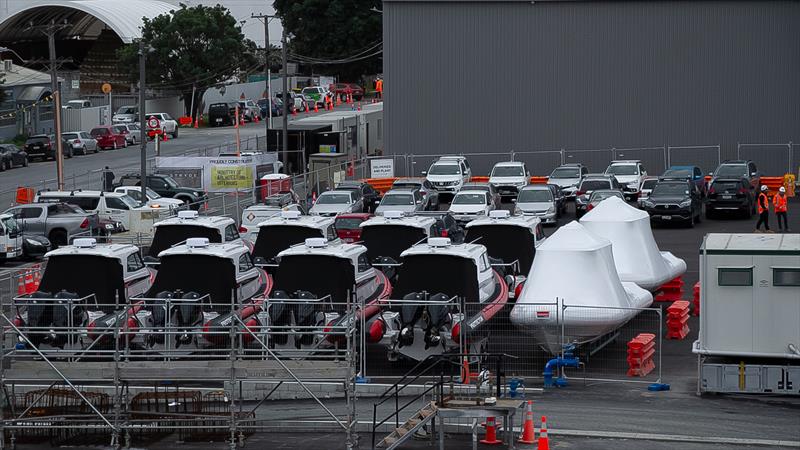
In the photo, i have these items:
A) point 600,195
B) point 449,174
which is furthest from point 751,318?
point 449,174

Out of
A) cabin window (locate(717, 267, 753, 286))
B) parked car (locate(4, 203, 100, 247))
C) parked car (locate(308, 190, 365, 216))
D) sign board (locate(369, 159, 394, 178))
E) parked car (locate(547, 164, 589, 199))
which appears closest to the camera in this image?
cabin window (locate(717, 267, 753, 286))

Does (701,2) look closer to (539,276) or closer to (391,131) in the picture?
(391,131)

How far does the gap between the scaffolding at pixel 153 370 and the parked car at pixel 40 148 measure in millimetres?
49072

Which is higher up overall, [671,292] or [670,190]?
[670,190]

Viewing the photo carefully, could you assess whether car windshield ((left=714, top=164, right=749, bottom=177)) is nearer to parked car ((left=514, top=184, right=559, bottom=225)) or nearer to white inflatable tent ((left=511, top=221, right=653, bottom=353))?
parked car ((left=514, top=184, right=559, bottom=225))

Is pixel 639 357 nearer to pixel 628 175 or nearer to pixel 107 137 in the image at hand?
pixel 628 175

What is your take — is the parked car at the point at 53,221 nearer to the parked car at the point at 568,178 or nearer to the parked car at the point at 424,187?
the parked car at the point at 424,187

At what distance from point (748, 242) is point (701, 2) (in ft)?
120

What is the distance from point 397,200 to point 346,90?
2428 inches

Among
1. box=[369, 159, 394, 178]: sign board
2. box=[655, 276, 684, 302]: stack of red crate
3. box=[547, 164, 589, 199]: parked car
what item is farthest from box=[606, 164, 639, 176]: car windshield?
box=[655, 276, 684, 302]: stack of red crate

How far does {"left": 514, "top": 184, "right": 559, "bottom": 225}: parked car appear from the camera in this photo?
4241 centimetres

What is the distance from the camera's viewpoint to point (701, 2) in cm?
5581

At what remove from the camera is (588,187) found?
45.2 metres

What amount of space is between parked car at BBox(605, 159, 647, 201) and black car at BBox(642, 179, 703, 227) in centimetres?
530
